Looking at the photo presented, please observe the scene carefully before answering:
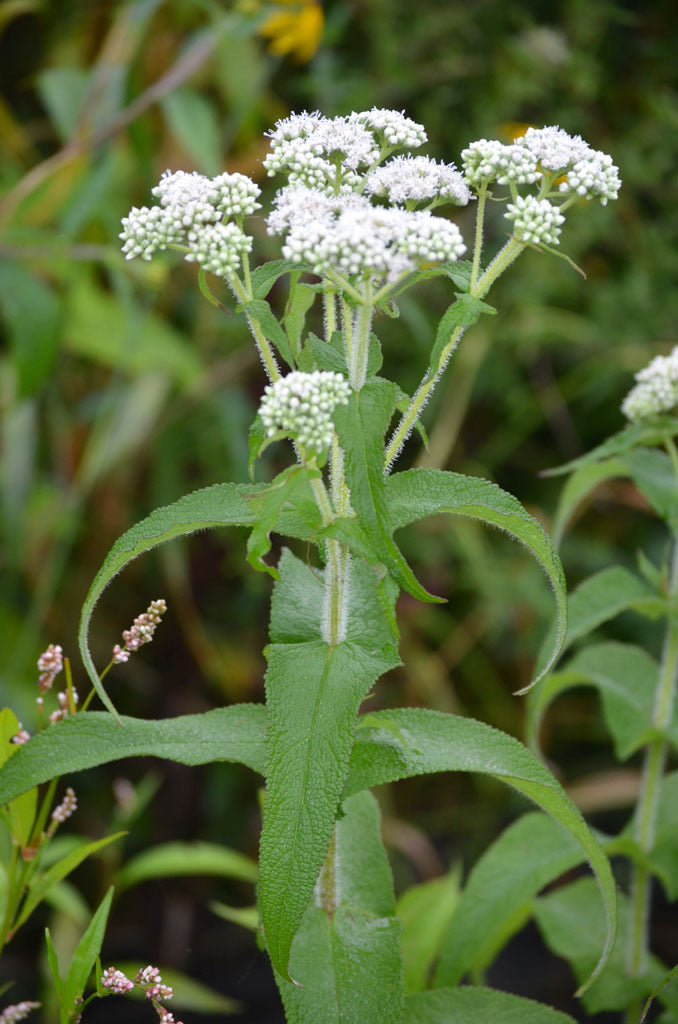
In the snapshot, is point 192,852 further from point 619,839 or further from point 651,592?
point 651,592

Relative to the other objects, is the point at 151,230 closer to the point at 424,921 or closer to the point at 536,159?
the point at 536,159

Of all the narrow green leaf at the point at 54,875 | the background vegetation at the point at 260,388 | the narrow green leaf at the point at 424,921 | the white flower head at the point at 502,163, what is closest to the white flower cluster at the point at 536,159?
the white flower head at the point at 502,163

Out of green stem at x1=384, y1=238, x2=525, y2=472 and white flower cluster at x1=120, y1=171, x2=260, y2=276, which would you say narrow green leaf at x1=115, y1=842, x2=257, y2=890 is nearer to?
green stem at x1=384, y1=238, x2=525, y2=472

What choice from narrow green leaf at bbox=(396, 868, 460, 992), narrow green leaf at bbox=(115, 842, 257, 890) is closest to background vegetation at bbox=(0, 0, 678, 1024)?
narrow green leaf at bbox=(115, 842, 257, 890)

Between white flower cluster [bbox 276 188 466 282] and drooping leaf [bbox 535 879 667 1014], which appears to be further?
drooping leaf [bbox 535 879 667 1014]

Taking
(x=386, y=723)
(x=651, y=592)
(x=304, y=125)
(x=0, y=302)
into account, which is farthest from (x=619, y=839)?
(x=0, y=302)

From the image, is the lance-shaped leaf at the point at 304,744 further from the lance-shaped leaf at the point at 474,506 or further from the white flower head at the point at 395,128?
the white flower head at the point at 395,128
